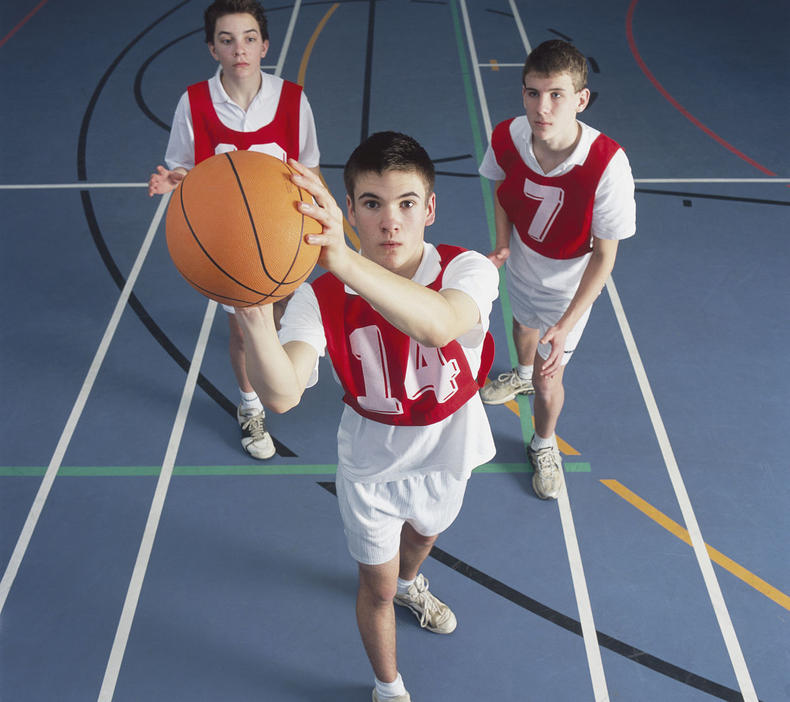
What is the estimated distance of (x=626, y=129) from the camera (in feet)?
23.1

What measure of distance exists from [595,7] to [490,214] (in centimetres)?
547

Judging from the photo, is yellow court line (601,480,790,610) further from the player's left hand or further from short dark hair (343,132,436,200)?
the player's left hand

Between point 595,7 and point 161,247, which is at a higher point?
point 595,7

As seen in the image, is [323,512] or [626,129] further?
[626,129]

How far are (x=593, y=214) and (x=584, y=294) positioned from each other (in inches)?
13.6

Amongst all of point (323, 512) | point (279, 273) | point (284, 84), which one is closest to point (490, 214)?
point (284, 84)

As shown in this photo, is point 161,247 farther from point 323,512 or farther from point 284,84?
point 323,512

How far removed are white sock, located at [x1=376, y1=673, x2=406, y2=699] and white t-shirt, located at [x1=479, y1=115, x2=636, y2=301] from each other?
1.85 m

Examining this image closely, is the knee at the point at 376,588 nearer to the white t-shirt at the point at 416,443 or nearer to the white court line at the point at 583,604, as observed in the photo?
the white t-shirt at the point at 416,443

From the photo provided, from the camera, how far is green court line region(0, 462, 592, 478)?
386 centimetres

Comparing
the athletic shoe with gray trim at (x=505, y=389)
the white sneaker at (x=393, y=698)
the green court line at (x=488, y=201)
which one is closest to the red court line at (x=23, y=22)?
the green court line at (x=488, y=201)

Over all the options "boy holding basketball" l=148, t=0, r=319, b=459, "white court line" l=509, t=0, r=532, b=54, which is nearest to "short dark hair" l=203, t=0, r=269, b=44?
"boy holding basketball" l=148, t=0, r=319, b=459

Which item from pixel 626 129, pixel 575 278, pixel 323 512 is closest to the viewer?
pixel 575 278

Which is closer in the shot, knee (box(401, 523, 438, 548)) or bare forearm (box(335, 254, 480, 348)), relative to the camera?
bare forearm (box(335, 254, 480, 348))
